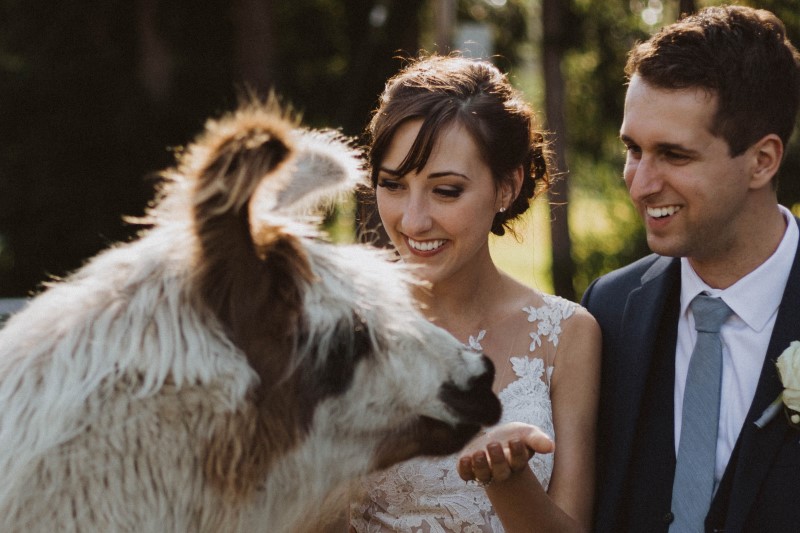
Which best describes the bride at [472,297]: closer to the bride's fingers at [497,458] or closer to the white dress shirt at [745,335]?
the white dress shirt at [745,335]

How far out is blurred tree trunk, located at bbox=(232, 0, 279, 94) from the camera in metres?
12.8

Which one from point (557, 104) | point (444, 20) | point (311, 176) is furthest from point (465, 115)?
point (557, 104)

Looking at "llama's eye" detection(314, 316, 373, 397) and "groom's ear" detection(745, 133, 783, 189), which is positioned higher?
"groom's ear" detection(745, 133, 783, 189)

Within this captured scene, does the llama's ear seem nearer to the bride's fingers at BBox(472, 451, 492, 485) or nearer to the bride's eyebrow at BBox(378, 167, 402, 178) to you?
the bride's fingers at BBox(472, 451, 492, 485)

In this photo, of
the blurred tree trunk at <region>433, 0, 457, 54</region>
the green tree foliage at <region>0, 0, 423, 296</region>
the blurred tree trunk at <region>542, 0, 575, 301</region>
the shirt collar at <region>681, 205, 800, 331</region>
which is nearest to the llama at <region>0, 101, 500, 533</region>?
the shirt collar at <region>681, 205, 800, 331</region>

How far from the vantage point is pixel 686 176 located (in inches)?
125

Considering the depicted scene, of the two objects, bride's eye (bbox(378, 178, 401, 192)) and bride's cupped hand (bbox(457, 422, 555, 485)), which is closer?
bride's cupped hand (bbox(457, 422, 555, 485))

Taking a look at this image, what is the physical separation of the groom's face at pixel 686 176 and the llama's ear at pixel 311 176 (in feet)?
4.02

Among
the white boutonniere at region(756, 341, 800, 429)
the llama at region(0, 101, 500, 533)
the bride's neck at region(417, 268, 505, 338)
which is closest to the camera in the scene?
the llama at region(0, 101, 500, 533)

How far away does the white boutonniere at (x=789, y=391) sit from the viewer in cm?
281

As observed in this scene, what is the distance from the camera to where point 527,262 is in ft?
66.9

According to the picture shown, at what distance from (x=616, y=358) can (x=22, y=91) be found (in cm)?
1317

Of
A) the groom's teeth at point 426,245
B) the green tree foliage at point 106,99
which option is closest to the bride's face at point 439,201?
the groom's teeth at point 426,245

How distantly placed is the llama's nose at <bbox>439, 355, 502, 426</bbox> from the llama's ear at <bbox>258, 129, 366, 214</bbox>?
58 cm
